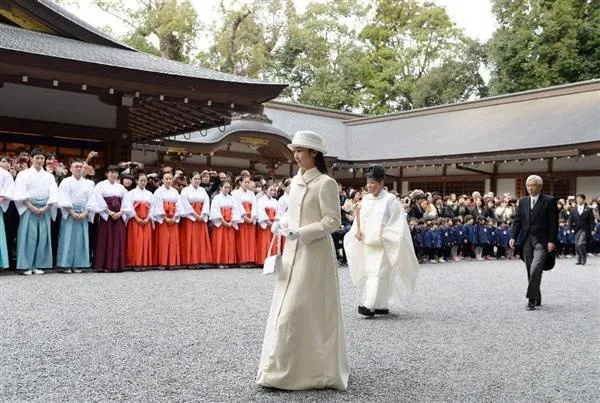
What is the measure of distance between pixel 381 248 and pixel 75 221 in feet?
17.1

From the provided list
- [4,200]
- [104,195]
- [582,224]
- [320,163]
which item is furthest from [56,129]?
[582,224]

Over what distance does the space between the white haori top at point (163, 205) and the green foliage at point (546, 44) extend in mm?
23489

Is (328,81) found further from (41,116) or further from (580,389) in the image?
(580,389)

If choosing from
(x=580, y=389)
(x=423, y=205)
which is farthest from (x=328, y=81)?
(x=580, y=389)

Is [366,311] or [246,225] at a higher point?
[246,225]

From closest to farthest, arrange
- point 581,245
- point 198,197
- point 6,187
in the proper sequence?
1. point 6,187
2. point 198,197
3. point 581,245

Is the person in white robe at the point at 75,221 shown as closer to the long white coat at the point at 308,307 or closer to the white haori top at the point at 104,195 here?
the white haori top at the point at 104,195

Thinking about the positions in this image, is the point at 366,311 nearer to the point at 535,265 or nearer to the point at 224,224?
the point at 535,265

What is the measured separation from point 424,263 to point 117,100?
7.86 meters

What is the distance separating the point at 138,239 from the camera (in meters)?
10.1

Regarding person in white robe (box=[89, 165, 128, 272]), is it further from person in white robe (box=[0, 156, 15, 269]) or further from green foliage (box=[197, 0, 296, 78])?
green foliage (box=[197, 0, 296, 78])

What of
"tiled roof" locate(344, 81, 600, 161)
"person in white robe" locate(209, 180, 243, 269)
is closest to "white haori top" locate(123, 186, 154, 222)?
"person in white robe" locate(209, 180, 243, 269)

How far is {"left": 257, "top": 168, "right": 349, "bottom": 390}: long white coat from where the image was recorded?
369 cm

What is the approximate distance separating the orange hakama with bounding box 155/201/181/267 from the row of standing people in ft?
0.06
